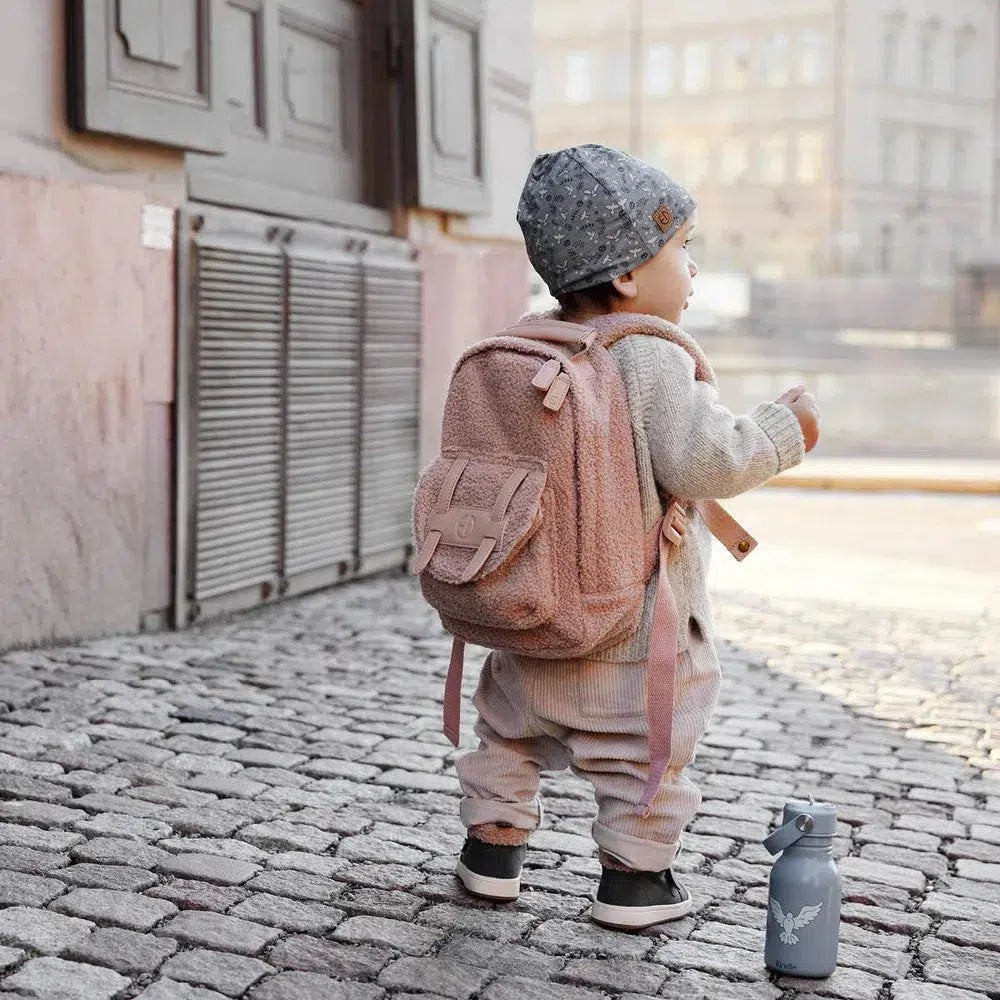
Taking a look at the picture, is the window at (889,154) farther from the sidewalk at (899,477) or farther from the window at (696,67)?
the sidewalk at (899,477)

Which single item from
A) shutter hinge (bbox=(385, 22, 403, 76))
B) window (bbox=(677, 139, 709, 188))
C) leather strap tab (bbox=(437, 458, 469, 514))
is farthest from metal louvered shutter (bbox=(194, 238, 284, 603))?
window (bbox=(677, 139, 709, 188))

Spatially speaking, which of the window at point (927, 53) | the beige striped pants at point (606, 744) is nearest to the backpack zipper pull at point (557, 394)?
the beige striped pants at point (606, 744)

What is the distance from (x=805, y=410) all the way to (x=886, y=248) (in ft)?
192

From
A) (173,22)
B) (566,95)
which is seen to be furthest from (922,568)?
(566,95)

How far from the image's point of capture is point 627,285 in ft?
10.8

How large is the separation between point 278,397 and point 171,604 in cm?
100

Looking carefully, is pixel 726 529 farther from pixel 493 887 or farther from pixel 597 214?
pixel 493 887

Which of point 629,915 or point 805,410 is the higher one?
point 805,410

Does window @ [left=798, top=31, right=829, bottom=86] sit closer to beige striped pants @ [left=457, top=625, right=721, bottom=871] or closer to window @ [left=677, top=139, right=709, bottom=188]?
window @ [left=677, top=139, right=709, bottom=188]

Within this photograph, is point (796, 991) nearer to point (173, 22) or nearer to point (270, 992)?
point (270, 992)

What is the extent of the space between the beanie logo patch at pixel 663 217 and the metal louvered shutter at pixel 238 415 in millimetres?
3437

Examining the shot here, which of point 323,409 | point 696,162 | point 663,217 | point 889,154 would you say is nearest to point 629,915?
point 663,217

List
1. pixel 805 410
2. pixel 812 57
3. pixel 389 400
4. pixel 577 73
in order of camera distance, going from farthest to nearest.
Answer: pixel 577 73 < pixel 812 57 < pixel 389 400 < pixel 805 410

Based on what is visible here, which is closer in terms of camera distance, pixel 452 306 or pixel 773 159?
pixel 452 306
